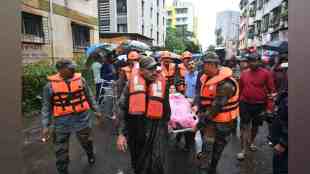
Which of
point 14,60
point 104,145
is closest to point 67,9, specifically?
point 104,145

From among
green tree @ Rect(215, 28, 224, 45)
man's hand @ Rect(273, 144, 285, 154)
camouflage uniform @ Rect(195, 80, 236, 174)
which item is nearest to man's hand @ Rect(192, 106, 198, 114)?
camouflage uniform @ Rect(195, 80, 236, 174)

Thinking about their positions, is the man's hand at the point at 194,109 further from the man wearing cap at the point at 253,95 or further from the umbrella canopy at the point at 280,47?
the umbrella canopy at the point at 280,47

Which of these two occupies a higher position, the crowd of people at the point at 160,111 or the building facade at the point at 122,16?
the building facade at the point at 122,16

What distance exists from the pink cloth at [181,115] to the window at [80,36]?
9.71m

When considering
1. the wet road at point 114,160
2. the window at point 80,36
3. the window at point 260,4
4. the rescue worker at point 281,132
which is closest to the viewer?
the rescue worker at point 281,132

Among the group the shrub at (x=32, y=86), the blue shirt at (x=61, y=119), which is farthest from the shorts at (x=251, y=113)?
the shrub at (x=32, y=86)

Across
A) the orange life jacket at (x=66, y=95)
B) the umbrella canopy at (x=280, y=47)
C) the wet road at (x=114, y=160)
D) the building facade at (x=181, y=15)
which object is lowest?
the wet road at (x=114, y=160)

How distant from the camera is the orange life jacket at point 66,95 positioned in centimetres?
356

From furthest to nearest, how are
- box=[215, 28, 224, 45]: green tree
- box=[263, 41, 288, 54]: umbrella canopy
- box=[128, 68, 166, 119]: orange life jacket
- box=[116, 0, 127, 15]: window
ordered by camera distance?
box=[215, 28, 224, 45]: green tree
box=[116, 0, 127, 15]: window
box=[263, 41, 288, 54]: umbrella canopy
box=[128, 68, 166, 119]: orange life jacket

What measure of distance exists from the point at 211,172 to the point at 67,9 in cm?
1058

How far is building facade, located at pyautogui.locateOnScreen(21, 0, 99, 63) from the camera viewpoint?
9.45 metres

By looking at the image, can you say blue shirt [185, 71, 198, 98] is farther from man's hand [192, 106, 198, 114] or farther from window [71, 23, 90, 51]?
window [71, 23, 90, 51]

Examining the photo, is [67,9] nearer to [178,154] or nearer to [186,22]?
[178,154]

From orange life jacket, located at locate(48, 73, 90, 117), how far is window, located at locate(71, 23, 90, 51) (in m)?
9.69
